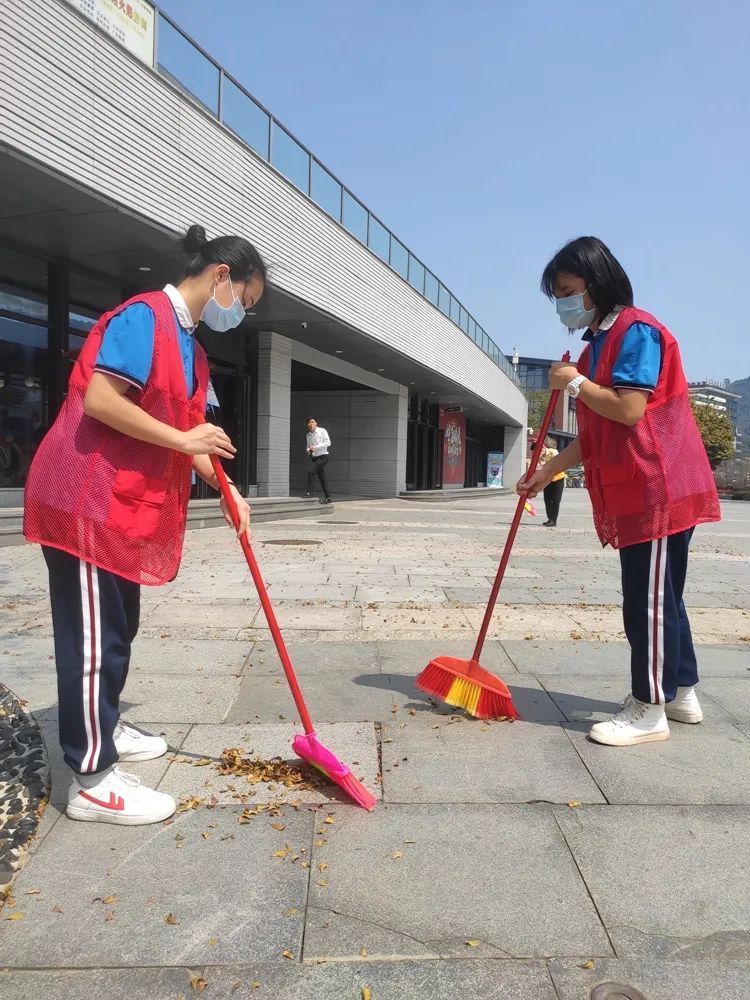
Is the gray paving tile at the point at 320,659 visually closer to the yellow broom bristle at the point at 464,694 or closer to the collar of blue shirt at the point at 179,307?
the yellow broom bristle at the point at 464,694

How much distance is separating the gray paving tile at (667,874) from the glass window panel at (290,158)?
13.5 meters

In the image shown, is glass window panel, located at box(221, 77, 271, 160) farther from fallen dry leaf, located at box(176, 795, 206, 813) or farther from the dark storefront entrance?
the dark storefront entrance

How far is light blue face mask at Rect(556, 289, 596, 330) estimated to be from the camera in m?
2.91

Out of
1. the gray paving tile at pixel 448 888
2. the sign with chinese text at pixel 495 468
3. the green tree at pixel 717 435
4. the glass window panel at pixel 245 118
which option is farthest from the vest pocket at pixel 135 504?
the green tree at pixel 717 435

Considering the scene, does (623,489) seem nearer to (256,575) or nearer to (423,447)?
(256,575)

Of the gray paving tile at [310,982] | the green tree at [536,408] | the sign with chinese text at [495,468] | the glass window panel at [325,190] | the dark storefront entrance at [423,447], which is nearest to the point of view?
the gray paving tile at [310,982]

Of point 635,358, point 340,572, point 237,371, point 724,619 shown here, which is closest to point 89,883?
point 635,358

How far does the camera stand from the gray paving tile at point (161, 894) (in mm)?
1682

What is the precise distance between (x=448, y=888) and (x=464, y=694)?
51.2 inches

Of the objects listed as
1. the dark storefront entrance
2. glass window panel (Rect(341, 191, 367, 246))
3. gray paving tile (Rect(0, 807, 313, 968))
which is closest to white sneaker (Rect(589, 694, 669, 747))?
gray paving tile (Rect(0, 807, 313, 968))

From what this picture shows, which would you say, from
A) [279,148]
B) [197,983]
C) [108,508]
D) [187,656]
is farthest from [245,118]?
[197,983]

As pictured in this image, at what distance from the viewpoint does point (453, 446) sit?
3406 cm

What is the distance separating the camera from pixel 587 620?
5363 mm

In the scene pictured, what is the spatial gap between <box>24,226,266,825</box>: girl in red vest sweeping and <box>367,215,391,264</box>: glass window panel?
16.2 meters
